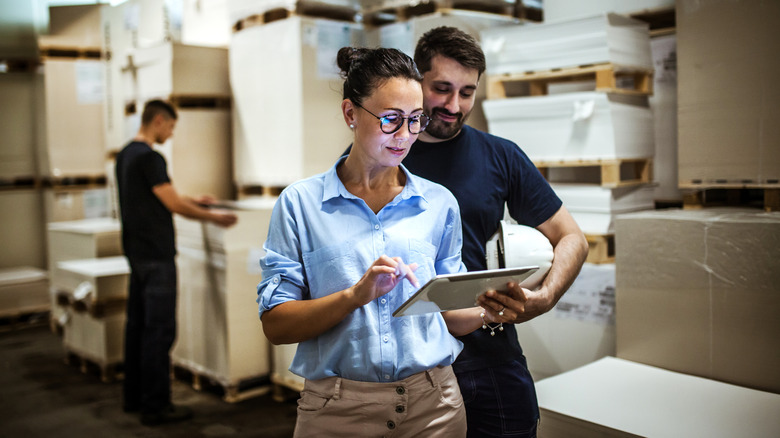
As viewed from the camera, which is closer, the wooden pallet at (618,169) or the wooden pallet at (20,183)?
the wooden pallet at (618,169)

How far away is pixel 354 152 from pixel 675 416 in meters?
1.91

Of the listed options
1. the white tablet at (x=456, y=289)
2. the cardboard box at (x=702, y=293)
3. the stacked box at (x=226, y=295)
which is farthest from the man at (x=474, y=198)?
the stacked box at (x=226, y=295)

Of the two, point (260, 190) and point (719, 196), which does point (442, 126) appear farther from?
point (260, 190)

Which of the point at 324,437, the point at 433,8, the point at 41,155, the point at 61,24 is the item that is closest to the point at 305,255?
the point at 324,437

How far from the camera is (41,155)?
859cm

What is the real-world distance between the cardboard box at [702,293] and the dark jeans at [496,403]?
1430 mm

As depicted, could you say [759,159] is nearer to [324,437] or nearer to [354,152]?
[354,152]

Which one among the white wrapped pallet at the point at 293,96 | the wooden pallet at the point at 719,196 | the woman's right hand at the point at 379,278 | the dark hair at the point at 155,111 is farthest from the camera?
the white wrapped pallet at the point at 293,96

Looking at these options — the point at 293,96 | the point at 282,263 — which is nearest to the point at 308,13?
the point at 293,96

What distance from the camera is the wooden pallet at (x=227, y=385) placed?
518cm

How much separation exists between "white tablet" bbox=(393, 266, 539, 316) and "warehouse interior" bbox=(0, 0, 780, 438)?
779 mm

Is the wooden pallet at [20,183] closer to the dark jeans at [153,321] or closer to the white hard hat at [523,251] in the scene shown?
the dark jeans at [153,321]

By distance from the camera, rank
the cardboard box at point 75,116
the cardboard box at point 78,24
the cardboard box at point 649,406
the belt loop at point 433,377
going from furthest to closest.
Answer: the cardboard box at point 78,24, the cardboard box at point 75,116, the cardboard box at point 649,406, the belt loop at point 433,377

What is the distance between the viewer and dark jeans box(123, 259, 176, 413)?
4.83 meters
